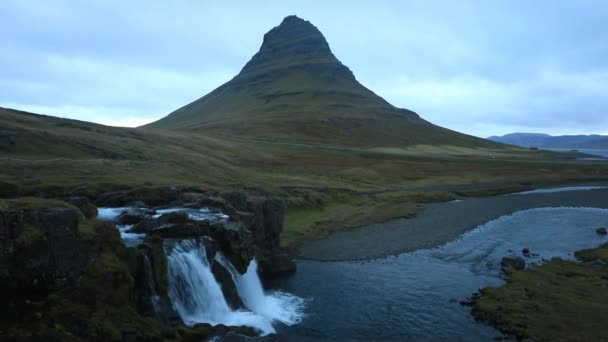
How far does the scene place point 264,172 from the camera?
110438mm

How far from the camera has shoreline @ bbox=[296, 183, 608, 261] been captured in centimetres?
5500

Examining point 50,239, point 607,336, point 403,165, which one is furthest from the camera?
point 403,165

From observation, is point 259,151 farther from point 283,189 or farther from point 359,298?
point 359,298

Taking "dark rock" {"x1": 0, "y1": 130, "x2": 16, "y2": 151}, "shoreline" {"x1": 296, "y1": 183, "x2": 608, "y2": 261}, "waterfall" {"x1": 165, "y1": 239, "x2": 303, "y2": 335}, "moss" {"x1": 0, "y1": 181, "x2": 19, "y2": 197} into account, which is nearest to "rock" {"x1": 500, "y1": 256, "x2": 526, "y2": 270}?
"shoreline" {"x1": 296, "y1": 183, "x2": 608, "y2": 261}

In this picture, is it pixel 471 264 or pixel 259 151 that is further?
pixel 259 151

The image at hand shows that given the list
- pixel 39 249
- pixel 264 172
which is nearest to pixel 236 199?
pixel 39 249

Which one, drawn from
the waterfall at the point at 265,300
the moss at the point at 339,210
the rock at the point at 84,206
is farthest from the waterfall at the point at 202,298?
Result: the moss at the point at 339,210

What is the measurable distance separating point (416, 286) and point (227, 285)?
1715cm

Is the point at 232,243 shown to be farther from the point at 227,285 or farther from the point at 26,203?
the point at 26,203

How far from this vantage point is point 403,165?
14888 cm

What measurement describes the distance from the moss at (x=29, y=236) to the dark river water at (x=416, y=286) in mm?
16662

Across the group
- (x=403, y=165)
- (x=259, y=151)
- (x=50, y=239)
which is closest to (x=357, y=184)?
(x=403, y=165)

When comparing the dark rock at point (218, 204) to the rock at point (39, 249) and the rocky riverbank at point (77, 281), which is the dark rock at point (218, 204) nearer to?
the rocky riverbank at point (77, 281)

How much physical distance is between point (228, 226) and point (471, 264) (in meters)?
26.4
